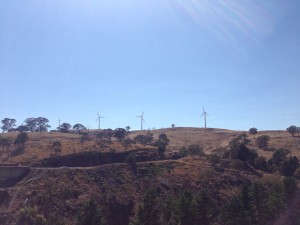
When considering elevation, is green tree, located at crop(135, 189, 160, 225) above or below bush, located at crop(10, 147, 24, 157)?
below

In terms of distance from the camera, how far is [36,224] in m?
62.0

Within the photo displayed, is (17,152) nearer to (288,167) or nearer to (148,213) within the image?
(148,213)

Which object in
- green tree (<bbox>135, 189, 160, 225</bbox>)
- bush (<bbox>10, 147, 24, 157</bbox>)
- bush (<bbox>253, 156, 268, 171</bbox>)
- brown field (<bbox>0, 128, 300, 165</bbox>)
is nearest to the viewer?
green tree (<bbox>135, 189, 160, 225</bbox>)

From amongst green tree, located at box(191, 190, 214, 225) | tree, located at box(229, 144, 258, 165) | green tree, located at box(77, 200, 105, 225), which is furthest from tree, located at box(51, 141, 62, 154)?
green tree, located at box(191, 190, 214, 225)

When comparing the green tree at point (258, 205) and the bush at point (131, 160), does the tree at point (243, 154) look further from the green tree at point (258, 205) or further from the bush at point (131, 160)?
the green tree at point (258, 205)

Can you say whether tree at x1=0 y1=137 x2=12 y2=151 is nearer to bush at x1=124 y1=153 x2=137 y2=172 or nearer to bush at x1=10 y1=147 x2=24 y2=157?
bush at x1=10 y1=147 x2=24 y2=157

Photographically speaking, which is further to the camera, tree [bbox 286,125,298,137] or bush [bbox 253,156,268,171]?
tree [bbox 286,125,298,137]

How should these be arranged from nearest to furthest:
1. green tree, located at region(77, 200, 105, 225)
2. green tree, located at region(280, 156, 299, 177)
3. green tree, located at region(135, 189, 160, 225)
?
green tree, located at region(77, 200, 105, 225) → green tree, located at region(135, 189, 160, 225) → green tree, located at region(280, 156, 299, 177)

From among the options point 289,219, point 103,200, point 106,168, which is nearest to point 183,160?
point 106,168

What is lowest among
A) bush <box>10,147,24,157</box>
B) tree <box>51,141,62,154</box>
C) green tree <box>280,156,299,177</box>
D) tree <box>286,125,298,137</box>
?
green tree <box>280,156,299,177</box>

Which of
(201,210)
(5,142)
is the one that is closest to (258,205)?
(201,210)

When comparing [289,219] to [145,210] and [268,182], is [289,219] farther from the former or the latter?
[145,210]

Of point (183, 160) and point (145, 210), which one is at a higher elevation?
point (183, 160)

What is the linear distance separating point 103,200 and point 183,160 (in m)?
35.9
